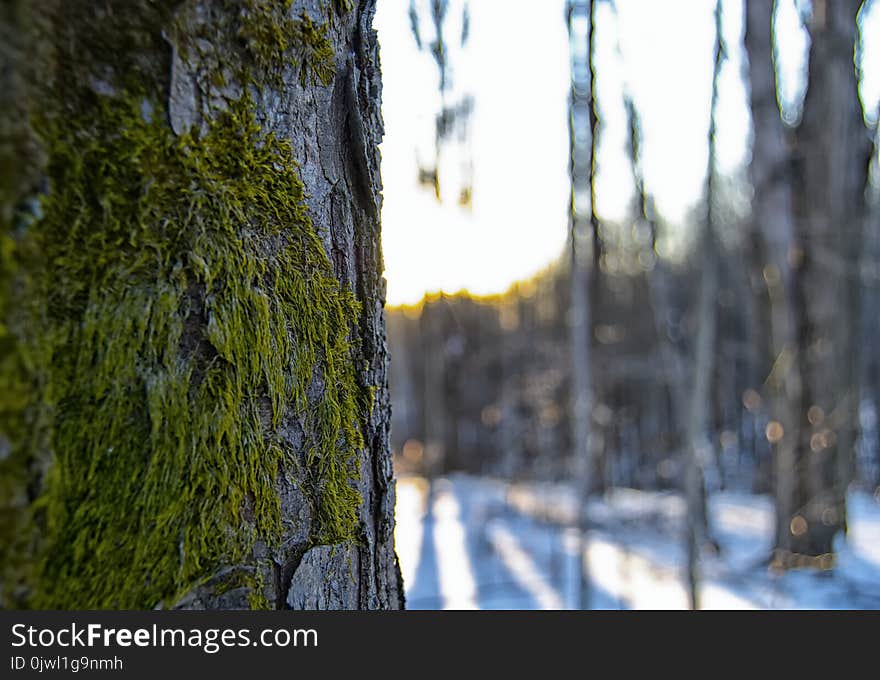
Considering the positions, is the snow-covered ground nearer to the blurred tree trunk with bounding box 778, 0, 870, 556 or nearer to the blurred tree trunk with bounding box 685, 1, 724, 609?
the blurred tree trunk with bounding box 778, 0, 870, 556

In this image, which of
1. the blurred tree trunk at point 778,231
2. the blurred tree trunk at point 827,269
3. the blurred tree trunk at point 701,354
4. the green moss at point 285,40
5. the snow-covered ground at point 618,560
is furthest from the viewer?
the blurred tree trunk at point 778,231

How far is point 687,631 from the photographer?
676 mm

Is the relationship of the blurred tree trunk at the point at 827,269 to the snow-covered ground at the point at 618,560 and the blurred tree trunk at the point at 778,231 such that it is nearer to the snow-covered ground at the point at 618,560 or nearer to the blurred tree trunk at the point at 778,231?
the blurred tree trunk at the point at 778,231

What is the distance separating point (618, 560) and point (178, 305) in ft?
18.0

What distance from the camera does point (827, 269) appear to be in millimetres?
4258

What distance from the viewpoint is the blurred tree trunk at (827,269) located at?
3.71 meters

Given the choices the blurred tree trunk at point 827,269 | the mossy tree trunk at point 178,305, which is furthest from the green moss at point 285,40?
the blurred tree trunk at point 827,269

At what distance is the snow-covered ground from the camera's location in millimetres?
4191

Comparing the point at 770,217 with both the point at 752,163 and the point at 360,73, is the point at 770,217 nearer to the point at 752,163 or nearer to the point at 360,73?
the point at 752,163

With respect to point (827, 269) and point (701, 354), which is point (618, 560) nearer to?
point (827, 269)

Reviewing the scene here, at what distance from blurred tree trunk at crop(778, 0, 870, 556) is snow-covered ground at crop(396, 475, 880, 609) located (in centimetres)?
49

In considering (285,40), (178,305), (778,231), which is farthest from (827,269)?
(178,305)

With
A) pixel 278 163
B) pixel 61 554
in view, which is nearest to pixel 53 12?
pixel 278 163

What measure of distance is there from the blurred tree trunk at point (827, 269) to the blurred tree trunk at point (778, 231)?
51mm
